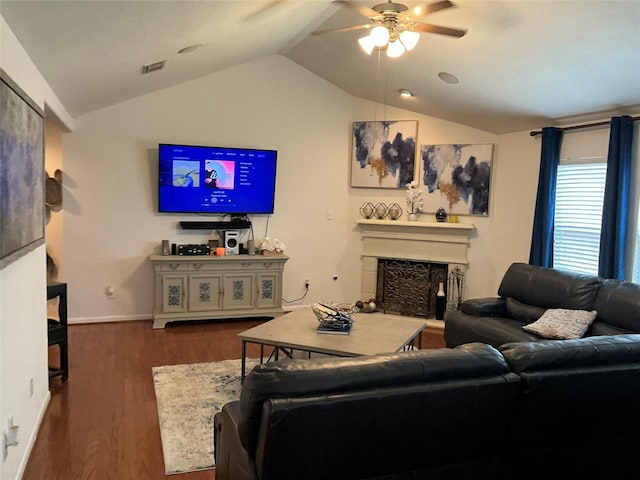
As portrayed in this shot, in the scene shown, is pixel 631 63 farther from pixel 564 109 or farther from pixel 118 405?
pixel 118 405

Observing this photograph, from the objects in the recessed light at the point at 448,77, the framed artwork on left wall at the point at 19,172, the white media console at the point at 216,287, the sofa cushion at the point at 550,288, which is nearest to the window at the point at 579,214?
the sofa cushion at the point at 550,288

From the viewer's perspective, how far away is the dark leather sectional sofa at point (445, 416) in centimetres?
162

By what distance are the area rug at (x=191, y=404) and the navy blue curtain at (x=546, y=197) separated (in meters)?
3.06

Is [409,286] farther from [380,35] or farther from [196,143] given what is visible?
[380,35]

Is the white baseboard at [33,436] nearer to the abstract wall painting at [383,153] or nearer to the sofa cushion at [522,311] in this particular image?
the sofa cushion at [522,311]

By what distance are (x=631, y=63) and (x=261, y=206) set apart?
395 centimetres

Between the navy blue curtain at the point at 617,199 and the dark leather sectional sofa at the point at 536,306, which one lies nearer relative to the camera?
the dark leather sectional sofa at the point at 536,306

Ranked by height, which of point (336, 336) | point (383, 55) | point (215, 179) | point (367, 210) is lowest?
point (336, 336)

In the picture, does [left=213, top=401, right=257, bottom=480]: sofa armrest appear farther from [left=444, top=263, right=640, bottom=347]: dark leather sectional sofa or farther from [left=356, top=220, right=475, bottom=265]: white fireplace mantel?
[left=356, top=220, right=475, bottom=265]: white fireplace mantel

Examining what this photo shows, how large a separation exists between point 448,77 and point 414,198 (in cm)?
166

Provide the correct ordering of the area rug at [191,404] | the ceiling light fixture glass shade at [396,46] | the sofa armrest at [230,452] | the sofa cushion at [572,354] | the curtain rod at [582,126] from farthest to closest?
the curtain rod at [582,126]
the ceiling light fixture glass shade at [396,46]
the area rug at [191,404]
the sofa cushion at [572,354]
the sofa armrest at [230,452]

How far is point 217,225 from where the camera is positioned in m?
5.78

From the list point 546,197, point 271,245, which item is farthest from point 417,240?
point 271,245

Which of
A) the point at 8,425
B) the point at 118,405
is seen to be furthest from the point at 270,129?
the point at 8,425
